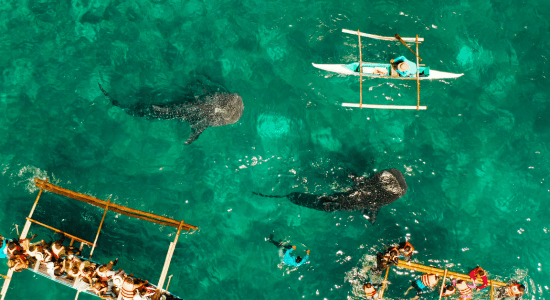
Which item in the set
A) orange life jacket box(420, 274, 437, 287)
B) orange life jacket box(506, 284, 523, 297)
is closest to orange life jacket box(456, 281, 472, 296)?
orange life jacket box(420, 274, 437, 287)

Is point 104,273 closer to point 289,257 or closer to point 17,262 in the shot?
point 17,262

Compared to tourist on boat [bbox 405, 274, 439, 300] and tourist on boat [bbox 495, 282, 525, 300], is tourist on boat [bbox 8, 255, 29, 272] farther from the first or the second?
tourist on boat [bbox 495, 282, 525, 300]

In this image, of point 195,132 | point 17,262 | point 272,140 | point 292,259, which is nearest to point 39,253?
point 17,262

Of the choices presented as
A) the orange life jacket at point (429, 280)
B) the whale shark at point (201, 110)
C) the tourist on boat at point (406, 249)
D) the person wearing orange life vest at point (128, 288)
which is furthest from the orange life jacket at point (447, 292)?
the person wearing orange life vest at point (128, 288)

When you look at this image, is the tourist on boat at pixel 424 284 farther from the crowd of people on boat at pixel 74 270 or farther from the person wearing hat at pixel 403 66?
the crowd of people on boat at pixel 74 270

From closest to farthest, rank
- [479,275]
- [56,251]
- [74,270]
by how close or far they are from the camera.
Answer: [74,270] < [56,251] < [479,275]

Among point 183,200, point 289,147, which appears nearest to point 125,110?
point 183,200
